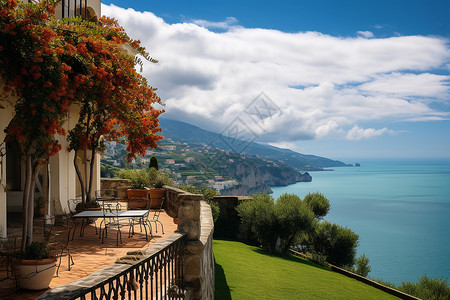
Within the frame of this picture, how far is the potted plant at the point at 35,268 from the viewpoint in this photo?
522cm

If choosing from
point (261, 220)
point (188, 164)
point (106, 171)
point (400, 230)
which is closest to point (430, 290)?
point (261, 220)

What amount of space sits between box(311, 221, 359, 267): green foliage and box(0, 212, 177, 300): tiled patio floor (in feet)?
64.7

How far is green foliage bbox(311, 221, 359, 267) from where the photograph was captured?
27.7m

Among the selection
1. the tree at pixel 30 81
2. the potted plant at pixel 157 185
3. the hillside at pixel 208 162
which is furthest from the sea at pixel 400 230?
the tree at pixel 30 81

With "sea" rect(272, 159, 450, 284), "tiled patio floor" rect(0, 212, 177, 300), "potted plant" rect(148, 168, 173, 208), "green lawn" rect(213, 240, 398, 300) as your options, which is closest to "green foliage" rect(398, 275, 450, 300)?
"green lawn" rect(213, 240, 398, 300)

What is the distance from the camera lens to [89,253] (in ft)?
24.8

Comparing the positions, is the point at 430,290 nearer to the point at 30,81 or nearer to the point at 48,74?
the point at 48,74

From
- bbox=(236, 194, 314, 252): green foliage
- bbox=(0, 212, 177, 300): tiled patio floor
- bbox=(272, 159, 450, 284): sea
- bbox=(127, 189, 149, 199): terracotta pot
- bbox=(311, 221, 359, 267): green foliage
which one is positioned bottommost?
bbox=(272, 159, 450, 284): sea

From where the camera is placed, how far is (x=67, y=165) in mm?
12039

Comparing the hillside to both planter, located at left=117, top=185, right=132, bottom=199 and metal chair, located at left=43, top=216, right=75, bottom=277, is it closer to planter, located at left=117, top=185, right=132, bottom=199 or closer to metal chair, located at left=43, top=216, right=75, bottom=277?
planter, located at left=117, top=185, right=132, bottom=199

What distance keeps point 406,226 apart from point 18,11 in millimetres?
85002

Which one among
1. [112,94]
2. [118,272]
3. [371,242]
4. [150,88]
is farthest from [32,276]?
[371,242]

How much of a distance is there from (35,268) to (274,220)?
19.2m

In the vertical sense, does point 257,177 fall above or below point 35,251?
above
